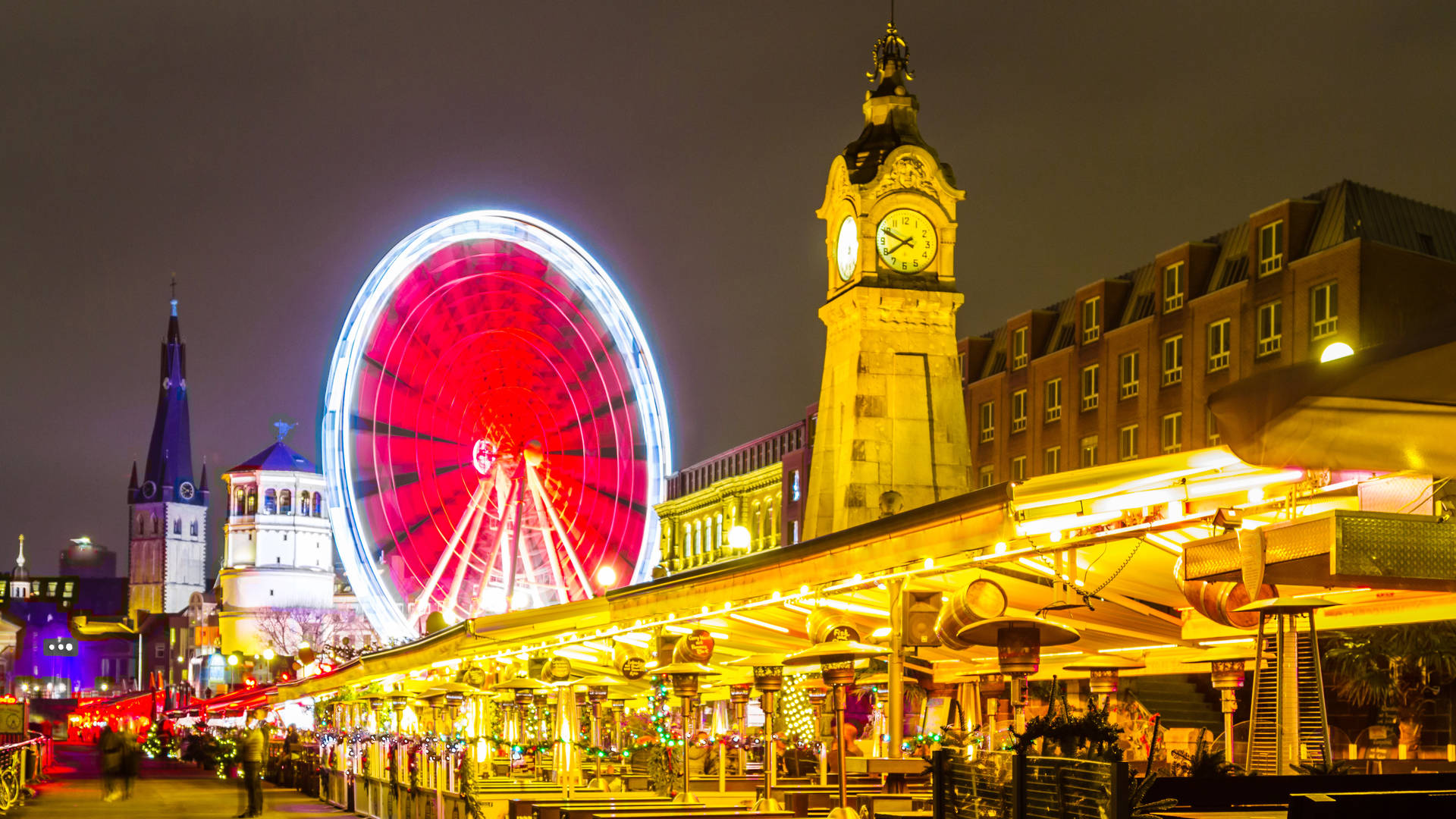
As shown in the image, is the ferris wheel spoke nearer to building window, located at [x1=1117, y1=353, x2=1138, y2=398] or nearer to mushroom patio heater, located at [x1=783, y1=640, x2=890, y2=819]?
mushroom patio heater, located at [x1=783, y1=640, x2=890, y2=819]

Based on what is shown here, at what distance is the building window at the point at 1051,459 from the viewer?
65875 mm

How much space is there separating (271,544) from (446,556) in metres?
143

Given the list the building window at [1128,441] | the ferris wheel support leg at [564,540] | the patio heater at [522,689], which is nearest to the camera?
the patio heater at [522,689]

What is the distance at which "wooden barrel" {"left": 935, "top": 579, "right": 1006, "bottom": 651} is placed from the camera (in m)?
14.7

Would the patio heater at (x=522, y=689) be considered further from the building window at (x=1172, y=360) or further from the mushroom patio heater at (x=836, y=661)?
the building window at (x=1172, y=360)

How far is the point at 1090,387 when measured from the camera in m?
64.1

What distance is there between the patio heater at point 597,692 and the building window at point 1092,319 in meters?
34.1

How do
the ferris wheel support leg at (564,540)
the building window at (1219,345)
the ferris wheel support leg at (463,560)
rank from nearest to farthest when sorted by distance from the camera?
the ferris wheel support leg at (463,560), the ferris wheel support leg at (564,540), the building window at (1219,345)

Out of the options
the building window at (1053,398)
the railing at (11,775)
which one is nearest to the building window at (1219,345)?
the building window at (1053,398)

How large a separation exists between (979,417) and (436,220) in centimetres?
3741

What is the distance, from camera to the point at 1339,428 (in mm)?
7027

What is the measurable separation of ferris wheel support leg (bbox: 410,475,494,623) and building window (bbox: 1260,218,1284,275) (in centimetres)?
2515

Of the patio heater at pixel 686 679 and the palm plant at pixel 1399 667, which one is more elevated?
the patio heater at pixel 686 679

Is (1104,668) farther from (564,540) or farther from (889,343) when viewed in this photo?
(564,540)
